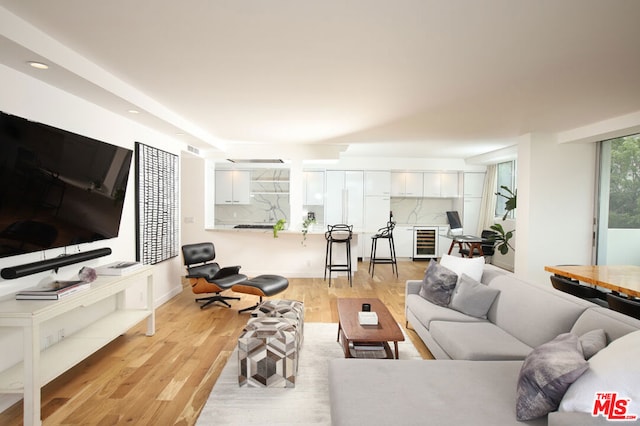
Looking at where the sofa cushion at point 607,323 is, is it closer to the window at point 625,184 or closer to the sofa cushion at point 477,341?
the sofa cushion at point 477,341

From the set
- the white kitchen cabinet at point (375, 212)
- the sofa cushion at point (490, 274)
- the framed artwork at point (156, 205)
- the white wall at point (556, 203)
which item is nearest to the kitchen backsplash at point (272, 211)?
the white kitchen cabinet at point (375, 212)

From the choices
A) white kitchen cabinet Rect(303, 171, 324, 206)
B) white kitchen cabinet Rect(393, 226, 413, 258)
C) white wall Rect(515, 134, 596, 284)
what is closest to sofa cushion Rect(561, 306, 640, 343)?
white wall Rect(515, 134, 596, 284)

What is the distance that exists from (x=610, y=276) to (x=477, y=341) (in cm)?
189

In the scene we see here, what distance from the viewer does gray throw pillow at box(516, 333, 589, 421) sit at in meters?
1.48

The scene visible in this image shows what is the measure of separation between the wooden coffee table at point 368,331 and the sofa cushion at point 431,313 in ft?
1.18

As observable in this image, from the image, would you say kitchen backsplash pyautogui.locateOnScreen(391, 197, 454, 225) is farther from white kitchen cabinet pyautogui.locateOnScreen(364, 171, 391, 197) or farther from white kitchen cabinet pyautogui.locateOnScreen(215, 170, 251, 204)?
white kitchen cabinet pyautogui.locateOnScreen(215, 170, 251, 204)

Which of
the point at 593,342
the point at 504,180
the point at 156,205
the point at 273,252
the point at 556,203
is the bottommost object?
the point at 273,252

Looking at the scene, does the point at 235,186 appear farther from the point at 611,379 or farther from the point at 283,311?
the point at 611,379

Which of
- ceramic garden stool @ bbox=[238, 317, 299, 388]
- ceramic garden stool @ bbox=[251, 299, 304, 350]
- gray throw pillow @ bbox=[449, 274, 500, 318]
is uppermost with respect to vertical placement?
gray throw pillow @ bbox=[449, 274, 500, 318]

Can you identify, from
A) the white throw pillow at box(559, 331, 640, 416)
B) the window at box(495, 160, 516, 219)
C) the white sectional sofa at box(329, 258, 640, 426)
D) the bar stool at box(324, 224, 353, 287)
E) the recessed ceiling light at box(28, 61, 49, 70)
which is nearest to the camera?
the white throw pillow at box(559, 331, 640, 416)

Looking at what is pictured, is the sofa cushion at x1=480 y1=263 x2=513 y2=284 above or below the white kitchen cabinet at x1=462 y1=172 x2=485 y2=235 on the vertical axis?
below

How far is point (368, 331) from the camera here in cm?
269

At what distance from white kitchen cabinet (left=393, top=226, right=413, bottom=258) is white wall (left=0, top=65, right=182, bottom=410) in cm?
544

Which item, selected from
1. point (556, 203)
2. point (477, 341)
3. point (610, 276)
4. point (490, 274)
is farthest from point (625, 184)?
point (477, 341)
